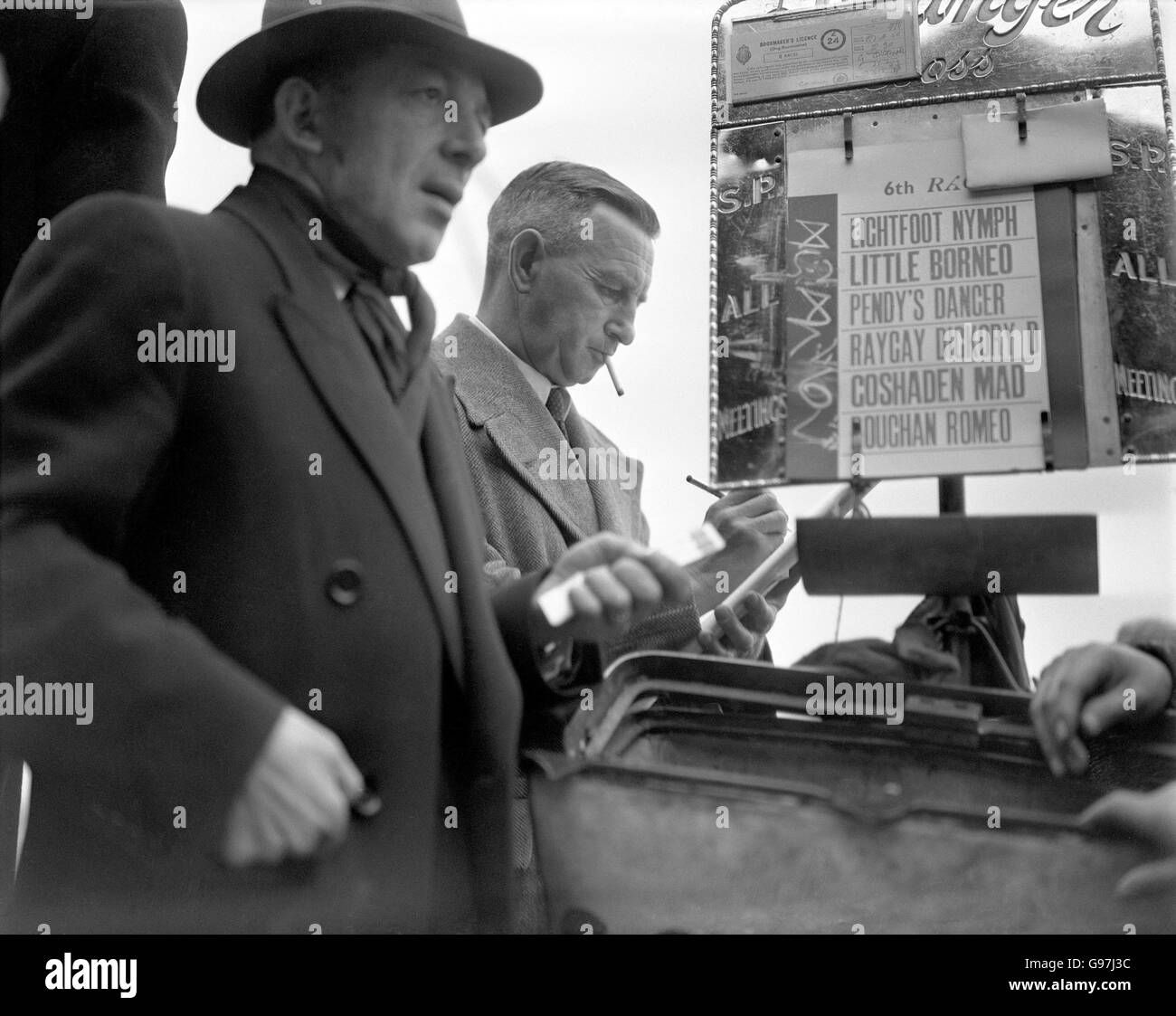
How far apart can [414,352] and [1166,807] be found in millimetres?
1464

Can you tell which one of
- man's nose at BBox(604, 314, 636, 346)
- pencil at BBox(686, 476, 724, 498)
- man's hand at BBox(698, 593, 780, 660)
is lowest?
man's hand at BBox(698, 593, 780, 660)

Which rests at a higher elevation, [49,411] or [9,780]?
[49,411]

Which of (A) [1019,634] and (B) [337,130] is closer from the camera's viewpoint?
(B) [337,130]

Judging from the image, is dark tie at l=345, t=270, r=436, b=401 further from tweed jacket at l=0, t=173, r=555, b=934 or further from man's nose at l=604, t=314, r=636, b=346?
man's nose at l=604, t=314, r=636, b=346

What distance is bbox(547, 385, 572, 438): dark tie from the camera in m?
3.04

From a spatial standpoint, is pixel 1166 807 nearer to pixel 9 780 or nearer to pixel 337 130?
pixel 337 130

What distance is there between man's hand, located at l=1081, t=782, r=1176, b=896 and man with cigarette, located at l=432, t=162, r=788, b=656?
0.66m

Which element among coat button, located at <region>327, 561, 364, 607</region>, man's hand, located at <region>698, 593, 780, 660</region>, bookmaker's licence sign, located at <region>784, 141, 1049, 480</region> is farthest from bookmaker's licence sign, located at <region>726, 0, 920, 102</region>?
coat button, located at <region>327, 561, 364, 607</region>

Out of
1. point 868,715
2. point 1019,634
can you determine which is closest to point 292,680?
point 868,715

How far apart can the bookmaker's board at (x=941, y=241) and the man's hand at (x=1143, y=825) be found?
592 mm
